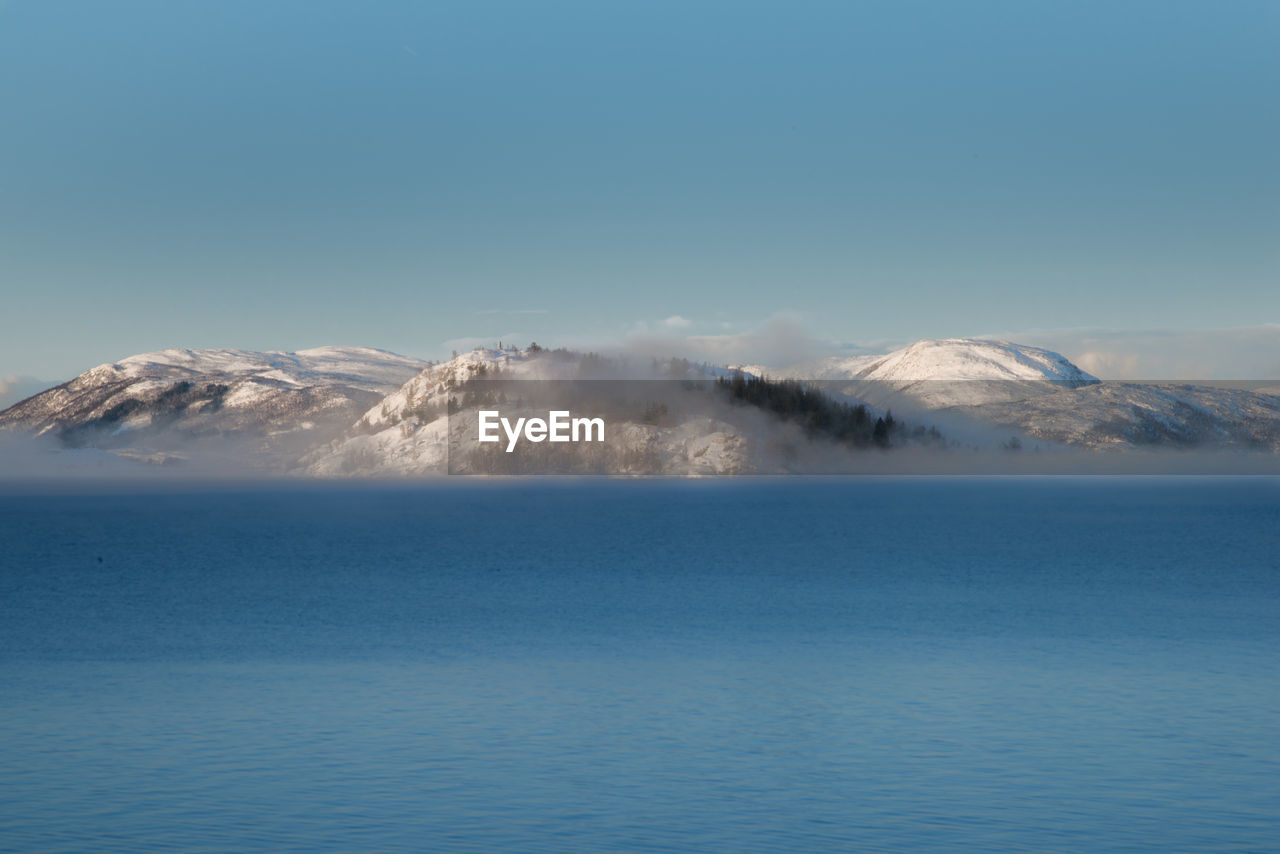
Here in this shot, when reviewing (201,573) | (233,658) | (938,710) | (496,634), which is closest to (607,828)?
(938,710)

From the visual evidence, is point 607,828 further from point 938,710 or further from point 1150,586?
point 1150,586

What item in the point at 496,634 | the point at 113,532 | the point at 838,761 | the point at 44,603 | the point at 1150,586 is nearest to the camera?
the point at 838,761

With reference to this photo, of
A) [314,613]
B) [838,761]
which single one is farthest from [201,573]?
[838,761]

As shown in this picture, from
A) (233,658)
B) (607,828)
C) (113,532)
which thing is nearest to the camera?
(607,828)

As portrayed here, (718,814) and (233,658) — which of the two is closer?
(718,814)

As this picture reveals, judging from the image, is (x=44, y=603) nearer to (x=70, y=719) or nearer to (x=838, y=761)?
(x=70, y=719)

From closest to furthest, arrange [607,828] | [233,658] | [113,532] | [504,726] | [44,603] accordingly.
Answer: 1. [607,828]
2. [504,726]
3. [233,658]
4. [44,603]
5. [113,532]
